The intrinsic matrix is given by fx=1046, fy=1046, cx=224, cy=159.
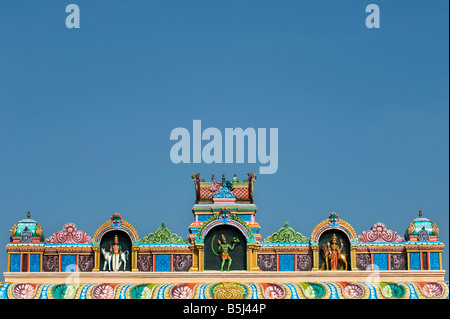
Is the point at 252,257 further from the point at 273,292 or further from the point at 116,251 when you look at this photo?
the point at 116,251

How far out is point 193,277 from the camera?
4281 centimetres

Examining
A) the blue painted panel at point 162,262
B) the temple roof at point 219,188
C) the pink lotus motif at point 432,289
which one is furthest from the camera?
the temple roof at point 219,188

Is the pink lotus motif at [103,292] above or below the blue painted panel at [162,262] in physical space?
below

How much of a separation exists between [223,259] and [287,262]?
269 centimetres

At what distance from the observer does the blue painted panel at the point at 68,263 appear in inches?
1710

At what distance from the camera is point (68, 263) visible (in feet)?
143

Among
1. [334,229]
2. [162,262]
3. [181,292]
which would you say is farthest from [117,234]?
[334,229]

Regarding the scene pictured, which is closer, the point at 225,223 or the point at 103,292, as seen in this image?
the point at 103,292

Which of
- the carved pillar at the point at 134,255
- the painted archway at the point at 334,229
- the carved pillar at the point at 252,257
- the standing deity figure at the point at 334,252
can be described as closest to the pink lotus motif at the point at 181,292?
the carved pillar at the point at 134,255

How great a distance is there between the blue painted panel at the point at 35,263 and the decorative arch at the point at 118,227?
244 cm

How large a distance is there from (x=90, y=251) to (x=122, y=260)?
1.40m

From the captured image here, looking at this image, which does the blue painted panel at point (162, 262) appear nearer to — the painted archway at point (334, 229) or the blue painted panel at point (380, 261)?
the painted archway at point (334, 229)
